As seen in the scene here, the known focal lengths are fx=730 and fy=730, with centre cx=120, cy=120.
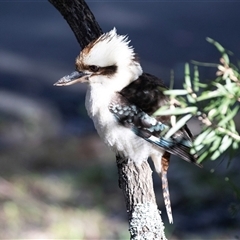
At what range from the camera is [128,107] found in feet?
10.4

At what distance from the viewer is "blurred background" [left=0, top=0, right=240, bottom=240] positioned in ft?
15.6

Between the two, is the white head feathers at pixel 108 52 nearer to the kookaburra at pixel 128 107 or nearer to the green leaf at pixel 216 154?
the kookaburra at pixel 128 107

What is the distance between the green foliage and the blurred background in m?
1.46

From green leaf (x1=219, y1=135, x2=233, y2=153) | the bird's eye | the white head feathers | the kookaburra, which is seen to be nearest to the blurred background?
the kookaburra

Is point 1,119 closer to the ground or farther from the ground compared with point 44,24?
closer to the ground

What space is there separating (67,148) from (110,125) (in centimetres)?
256

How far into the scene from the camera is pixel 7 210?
187 inches

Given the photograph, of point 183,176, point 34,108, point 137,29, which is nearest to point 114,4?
point 137,29

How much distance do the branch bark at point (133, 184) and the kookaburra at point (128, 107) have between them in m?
0.10

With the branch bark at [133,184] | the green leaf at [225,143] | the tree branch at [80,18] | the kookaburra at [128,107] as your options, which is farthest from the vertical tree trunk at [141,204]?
the green leaf at [225,143]

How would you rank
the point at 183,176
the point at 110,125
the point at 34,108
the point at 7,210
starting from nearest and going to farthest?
the point at 110,125 < the point at 7,210 < the point at 183,176 < the point at 34,108

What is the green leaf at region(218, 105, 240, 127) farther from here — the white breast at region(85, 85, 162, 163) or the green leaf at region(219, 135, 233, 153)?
the white breast at region(85, 85, 162, 163)

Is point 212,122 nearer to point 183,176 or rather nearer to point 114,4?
point 183,176

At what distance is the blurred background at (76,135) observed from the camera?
4.76m
